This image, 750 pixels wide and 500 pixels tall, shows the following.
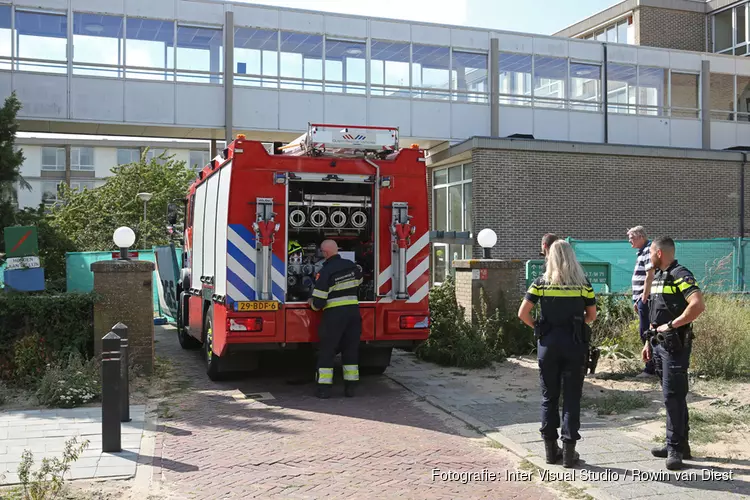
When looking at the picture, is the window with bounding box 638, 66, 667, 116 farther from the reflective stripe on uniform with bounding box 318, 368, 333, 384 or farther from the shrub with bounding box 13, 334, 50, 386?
the shrub with bounding box 13, 334, 50, 386

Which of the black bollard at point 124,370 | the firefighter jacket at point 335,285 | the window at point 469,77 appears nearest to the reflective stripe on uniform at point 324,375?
the firefighter jacket at point 335,285

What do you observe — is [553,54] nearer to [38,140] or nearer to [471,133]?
[471,133]

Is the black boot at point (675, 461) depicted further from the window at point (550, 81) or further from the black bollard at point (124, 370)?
the window at point (550, 81)

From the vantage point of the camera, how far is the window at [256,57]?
2172 centimetres

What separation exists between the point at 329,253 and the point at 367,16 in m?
16.4

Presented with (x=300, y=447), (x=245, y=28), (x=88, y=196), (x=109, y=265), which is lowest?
(x=300, y=447)

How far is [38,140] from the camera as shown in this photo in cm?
5731

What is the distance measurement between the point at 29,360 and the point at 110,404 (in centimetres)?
290

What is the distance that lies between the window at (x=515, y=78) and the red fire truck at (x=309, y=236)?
16764mm

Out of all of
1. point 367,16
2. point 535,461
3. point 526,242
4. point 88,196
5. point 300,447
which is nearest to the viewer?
point 535,461

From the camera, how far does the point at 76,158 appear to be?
193ft

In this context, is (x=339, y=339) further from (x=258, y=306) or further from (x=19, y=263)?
(x=19, y=263)

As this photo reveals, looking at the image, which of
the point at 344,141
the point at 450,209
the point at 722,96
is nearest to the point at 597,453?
the point at 344,141

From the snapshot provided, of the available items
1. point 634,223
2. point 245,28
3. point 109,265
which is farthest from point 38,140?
point 109,265
